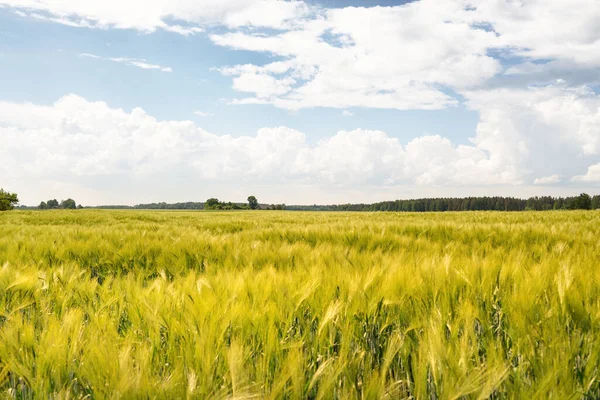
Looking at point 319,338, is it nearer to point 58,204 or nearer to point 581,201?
point 581,201

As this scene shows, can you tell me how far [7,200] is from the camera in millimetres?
63031

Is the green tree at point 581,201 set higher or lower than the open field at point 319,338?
higher

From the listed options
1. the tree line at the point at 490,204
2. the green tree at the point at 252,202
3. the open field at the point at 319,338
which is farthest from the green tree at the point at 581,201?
the open field at the point at 319,338

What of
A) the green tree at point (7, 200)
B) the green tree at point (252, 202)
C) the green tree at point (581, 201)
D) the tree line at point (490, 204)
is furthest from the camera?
the green tree at point (252, 202)

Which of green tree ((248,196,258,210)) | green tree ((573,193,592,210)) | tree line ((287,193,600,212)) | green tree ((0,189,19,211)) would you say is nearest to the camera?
green tree ((0,189,19,211))

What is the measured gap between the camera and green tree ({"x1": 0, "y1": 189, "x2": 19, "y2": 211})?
59.8m

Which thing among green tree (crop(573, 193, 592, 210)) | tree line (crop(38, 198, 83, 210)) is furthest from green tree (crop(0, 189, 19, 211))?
green tree (crop(573, 193, 592, 210))

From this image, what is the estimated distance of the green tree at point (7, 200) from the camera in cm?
5984

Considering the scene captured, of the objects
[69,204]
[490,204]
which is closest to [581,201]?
[490,204]

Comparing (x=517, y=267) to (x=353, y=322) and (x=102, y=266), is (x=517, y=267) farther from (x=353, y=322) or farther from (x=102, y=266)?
(x=102, y=266)

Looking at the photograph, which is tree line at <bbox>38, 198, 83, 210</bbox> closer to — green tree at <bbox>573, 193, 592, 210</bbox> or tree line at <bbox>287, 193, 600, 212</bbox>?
tree line at <bbox>287, 193, 600, 212</bbox>

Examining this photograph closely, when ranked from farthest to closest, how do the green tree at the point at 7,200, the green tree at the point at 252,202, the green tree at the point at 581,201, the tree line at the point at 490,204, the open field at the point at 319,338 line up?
the green tree at the point at 252,202, the tree line at the point at 490,204, the green tree at the point at 581,201, the green tree at the point at 7,200, the open field at the point at 319,338

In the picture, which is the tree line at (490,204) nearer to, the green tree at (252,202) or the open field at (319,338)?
the green tree at (252,202)

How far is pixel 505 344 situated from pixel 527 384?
1.44 ft
